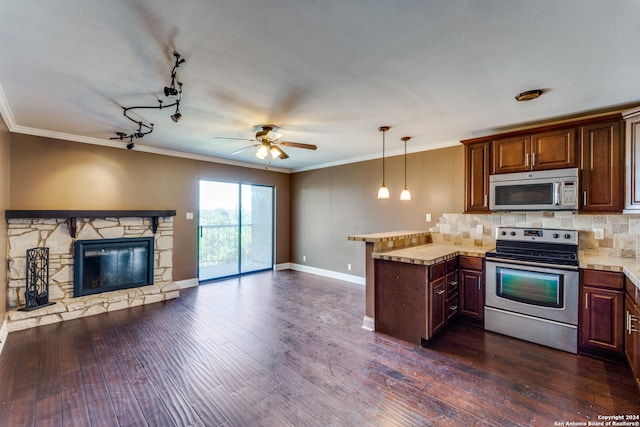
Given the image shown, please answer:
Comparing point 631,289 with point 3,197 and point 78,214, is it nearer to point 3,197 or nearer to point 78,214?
point 78,214

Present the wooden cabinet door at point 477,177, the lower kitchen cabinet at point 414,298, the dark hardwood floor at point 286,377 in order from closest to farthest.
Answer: the dark hardwood floor at point 286,377
the lower kitchen cabinet at point 414,298
the wooden cabinet door at point 477,177

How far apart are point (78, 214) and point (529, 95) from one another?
18.3 feet

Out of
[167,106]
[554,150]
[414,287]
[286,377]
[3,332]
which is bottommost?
[286,377]

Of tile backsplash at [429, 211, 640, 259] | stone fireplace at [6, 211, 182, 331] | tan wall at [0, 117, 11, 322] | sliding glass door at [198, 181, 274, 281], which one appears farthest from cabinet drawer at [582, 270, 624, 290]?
tan wall at [0, 117, 11, 322]

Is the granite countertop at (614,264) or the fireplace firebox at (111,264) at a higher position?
the granite countertop at (614,264)

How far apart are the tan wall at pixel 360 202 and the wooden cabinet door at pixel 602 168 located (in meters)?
1.39

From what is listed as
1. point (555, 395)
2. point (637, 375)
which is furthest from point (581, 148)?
point (555, 395)

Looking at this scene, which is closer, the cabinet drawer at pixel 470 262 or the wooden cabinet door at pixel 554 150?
the wooden cabinet door at pixel 554 150

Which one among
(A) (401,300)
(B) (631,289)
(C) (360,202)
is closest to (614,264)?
(B) (631,289)

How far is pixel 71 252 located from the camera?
397 centimetres

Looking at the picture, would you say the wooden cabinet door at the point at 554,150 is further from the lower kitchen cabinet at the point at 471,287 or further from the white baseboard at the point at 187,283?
the white baseboard at the point at 187,283

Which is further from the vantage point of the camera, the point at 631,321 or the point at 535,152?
the point at 535,152

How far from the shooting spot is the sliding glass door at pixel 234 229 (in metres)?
5.55

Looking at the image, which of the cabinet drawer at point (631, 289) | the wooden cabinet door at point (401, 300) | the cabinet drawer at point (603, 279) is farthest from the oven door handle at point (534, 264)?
the wooden cabinet door at point (401, 300)
